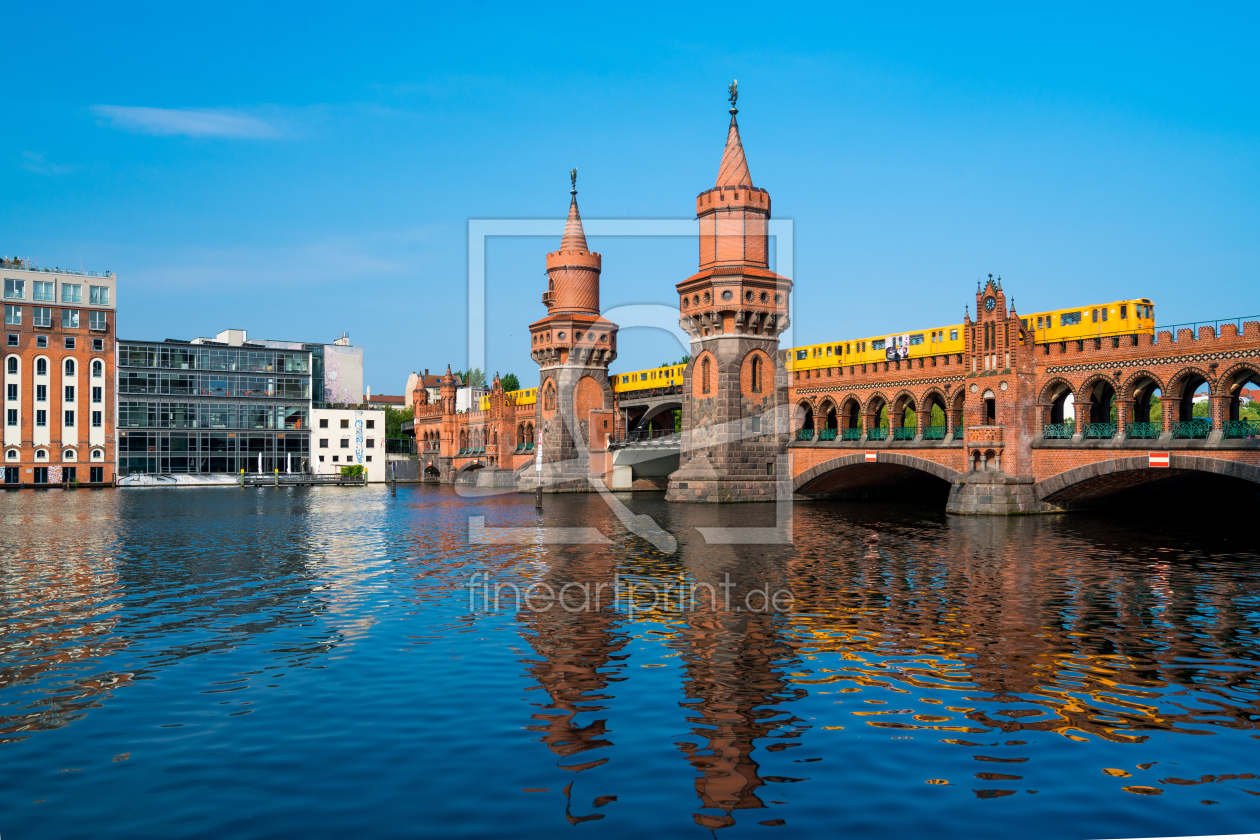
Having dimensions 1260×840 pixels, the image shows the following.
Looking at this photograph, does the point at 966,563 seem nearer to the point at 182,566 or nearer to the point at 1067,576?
the point at 1067,576

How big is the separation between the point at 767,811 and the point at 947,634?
1002 cm

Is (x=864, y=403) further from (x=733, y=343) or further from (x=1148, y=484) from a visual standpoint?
(x=1148, y=484)

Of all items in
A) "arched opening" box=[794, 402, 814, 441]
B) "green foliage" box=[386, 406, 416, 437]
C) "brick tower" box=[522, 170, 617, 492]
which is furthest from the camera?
"green foliage" box=[386, 406, 416, 437]

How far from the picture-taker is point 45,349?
100938mm

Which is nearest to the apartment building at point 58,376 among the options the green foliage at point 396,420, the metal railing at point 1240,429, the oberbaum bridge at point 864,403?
the oberbaum bridge at point 864,403

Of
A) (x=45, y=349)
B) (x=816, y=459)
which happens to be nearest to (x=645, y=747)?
(x=816, y=459)

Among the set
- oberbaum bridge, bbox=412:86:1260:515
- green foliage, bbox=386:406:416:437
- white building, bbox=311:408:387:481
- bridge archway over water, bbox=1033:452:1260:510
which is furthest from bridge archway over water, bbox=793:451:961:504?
green foliage, bbox=386:406:416:437

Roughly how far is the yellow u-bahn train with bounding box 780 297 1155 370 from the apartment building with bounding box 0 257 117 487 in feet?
264

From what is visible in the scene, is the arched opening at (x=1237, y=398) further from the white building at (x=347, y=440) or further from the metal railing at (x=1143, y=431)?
the white building at (x=347, y=440)

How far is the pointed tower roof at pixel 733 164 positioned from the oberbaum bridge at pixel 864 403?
15cm

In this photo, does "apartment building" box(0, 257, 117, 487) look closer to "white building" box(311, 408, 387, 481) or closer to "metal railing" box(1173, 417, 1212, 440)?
"white building" box(311, 408, 387, 481)

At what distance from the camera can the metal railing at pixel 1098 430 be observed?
44.4 m

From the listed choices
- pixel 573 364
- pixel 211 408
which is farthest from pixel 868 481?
pixel 211 408

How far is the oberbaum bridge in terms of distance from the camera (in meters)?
43.1
